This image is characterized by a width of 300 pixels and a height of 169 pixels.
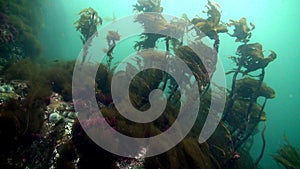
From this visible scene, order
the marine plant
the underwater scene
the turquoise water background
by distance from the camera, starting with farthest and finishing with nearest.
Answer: the turquoise water background → the marine plant → the underwater scene

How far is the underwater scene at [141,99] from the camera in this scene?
370 centimetres

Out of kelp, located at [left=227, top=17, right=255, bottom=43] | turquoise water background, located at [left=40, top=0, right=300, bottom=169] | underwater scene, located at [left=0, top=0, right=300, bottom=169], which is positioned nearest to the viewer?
underwater scene, located at [left=0, top=0, right=300, bottom=169]

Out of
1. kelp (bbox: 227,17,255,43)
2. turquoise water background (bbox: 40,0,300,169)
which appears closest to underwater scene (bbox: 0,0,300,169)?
kelp (bbox: 227,17,255,43)

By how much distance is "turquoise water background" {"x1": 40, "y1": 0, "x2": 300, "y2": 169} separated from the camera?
30469mm

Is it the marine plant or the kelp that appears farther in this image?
the marine plant

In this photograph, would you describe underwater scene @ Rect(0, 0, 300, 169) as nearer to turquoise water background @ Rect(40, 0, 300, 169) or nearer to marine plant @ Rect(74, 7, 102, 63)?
marine plant @ Rect(74, 7, 102, 63)

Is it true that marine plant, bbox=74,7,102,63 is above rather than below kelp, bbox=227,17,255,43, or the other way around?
below

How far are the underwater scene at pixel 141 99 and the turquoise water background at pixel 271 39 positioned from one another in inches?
687

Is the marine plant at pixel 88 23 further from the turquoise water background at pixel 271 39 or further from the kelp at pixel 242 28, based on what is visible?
the turquoise water background at pixel 271 39

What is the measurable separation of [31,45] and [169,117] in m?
13.9

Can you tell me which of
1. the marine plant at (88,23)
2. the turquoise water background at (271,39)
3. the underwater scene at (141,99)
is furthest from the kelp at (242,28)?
the turquoise water background at (271,39)

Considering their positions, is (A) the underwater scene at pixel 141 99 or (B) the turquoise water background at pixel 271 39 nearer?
(A) the underwater scene at pixel 141 99

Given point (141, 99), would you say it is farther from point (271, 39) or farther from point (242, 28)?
point (271, 39)

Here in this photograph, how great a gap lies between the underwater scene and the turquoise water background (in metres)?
17.4
